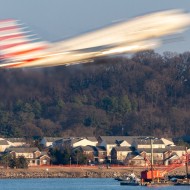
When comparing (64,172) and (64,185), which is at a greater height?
(64,172)

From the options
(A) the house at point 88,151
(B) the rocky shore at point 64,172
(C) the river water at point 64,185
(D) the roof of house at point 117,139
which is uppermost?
(D) the roof of house at point 117,139

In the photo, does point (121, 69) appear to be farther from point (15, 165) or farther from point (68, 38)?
point (68, 38)

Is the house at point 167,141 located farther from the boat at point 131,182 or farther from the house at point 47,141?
the boat at point 131,182

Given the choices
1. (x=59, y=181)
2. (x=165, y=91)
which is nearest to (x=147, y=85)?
(x=165, y=91)

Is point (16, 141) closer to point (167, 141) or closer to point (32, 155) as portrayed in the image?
point (32, 155)

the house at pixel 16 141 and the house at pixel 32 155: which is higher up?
the house at pixel 16 141

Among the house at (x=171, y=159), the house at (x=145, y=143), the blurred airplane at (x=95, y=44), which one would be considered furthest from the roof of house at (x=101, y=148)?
the blurred airplane at (x=95, y=44)

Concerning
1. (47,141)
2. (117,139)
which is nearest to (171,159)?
(117,139)
